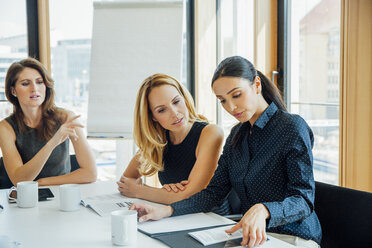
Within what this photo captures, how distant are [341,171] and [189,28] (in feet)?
8.01

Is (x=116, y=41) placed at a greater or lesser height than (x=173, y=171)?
greater

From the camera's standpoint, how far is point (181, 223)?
1.33 m

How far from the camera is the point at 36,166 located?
2.13 meters

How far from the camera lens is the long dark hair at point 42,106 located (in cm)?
241

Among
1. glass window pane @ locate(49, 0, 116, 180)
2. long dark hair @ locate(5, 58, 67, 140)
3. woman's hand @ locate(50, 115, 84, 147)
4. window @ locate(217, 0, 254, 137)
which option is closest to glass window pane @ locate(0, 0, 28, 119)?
glass window pane @ locate(49, 0, 116, 180)

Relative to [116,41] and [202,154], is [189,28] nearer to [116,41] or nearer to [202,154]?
[116,41]

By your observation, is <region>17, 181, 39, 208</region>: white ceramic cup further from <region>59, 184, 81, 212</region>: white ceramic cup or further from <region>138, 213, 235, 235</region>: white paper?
<region>138, 213, 235, 235</region>: white paper

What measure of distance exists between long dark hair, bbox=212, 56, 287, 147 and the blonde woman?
9.4 inches

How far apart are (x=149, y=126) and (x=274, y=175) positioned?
0.77 metres

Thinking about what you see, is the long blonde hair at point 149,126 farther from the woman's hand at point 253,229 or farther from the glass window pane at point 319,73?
the glass window pane at point 319,73

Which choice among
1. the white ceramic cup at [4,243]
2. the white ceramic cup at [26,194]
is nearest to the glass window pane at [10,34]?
the white ceramic cup at [26,194]

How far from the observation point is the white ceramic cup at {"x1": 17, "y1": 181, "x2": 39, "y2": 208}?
61.3 inches

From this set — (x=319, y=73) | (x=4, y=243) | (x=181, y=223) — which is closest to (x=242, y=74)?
(x=181, y=223)

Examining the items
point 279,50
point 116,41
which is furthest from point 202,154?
point 116,41
